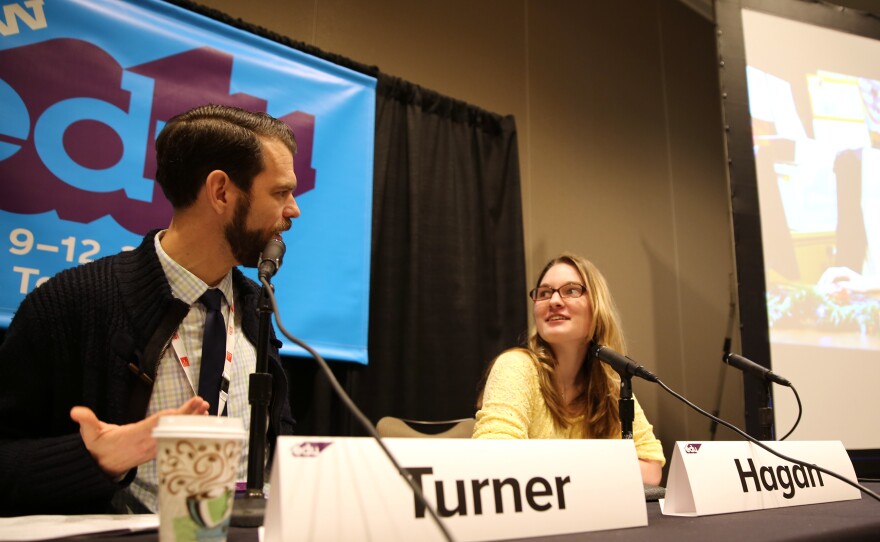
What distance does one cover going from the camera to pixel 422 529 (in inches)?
29.5

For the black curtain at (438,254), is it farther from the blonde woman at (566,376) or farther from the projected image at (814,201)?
the projected image at (814,201)

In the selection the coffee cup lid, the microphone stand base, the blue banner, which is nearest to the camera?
the coffee cup lid

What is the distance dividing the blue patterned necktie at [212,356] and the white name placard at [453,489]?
2.54 feet

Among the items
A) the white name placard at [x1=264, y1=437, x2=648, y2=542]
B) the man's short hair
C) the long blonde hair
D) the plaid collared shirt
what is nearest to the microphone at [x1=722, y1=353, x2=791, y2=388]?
the long blonde hair

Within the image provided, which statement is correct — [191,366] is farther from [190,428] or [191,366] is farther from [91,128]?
[91,128]

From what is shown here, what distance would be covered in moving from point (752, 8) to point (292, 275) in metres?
2.50

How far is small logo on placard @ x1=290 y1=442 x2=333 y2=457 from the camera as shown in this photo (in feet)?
2.38

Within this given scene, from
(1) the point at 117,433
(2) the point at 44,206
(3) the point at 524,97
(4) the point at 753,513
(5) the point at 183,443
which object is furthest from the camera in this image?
(3) the point at 524,97

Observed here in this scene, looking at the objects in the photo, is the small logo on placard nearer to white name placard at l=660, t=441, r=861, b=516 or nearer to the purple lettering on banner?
white name placard at l=660, t=441, r=861, b=516

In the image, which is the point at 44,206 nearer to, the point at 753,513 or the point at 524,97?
the point at 753,513

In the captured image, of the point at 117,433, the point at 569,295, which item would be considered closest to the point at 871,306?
the point at 569,295

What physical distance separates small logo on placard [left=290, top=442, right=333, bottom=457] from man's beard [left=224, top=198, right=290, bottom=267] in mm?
917

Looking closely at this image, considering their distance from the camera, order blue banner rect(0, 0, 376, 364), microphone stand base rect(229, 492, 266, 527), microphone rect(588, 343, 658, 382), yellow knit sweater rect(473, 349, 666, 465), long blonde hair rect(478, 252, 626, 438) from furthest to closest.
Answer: blue banner rect(0, 0, 376, 364), long blonde hair rect(478, 252, 626, 438), yellow knit sweater rect(473, 349, 666, 465), microphone rect(588, 343, 658, 382), microphone stand base rect(229, 492, 266, 527)

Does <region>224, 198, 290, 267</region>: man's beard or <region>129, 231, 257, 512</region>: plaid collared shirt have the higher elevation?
<region>224, 198, 290, 267</region>: man's beard
